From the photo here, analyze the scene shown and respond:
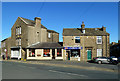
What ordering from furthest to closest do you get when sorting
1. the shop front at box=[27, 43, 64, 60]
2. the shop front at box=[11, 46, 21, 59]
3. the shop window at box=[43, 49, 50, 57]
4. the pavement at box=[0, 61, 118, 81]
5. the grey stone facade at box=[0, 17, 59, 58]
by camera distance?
the shop front at box=[11, 46, 21, 59]
the grey stone facade at box=[0, 17, 59, 58]
the shop window at box=[43, 49, 50, 57]
the shop front at box=[27, 43, 64, 60]
the pavement at box=[0, 61, 118, 81]

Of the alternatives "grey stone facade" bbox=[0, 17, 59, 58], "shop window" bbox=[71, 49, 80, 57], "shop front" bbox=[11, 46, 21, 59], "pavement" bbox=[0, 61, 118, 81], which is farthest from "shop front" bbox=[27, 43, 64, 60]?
"pavement" bbox=[0, 61, 118, 81]

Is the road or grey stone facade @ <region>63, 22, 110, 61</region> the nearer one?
the road

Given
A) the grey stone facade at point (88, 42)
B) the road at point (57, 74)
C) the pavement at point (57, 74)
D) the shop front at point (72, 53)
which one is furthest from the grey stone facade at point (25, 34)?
the road at point (57, 74)

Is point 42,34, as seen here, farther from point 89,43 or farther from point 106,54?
point 106,54

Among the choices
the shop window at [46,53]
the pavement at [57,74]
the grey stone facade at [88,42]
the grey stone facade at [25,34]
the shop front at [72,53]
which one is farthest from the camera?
the grey stone facade at [25,34]

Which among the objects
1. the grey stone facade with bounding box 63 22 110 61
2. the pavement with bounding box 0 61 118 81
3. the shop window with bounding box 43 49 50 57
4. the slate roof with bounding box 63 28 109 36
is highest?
the slate roof with bounding box 63 28 109 36

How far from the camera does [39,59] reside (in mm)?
29266

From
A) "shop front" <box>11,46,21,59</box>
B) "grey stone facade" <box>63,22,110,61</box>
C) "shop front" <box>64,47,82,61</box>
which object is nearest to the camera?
"grey stone facade" <box>63,22,110,61</box>

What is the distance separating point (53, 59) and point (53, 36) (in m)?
13.2

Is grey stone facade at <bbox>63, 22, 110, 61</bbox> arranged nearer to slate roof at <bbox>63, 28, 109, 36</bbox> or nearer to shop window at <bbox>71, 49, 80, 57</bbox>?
slate roof at <bbox>63, 28, 109, 36</bbox>

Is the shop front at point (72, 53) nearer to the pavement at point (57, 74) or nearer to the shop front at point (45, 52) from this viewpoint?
the shop front at point (45, 52)

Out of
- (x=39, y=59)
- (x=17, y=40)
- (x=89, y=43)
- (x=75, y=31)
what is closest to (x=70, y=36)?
(x=75, y=31)

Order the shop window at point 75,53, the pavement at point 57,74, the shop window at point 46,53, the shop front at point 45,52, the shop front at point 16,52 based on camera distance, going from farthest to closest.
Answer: the shop front at point 16,52, the shop window at point 46,53, the shop front at point 45,52, the shop window at point 75,53, the pavement at point 57,74

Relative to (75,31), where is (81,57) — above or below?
below
